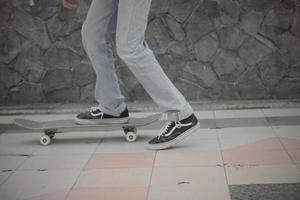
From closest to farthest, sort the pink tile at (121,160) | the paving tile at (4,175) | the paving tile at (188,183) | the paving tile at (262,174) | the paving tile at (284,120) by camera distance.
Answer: the paving tile at (188,183) → the paving tile at (262,174) → the paving tile at (4,175) → the pink tile at (121,160) → the paving tile at (284,120)

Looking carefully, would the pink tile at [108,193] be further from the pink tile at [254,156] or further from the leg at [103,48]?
the leg at [103,48]

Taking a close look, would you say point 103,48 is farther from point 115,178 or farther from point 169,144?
point 115,178

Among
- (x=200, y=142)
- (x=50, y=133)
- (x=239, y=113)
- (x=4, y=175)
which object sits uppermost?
(x=4, y=175)

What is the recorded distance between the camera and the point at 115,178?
3352 mm

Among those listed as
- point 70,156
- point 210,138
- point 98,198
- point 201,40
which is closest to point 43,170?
point 70,156

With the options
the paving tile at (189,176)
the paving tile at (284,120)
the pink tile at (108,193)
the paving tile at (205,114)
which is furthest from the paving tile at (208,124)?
the pink tile at (108,193)

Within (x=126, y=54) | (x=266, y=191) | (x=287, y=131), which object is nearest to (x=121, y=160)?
(x=126, y=54)

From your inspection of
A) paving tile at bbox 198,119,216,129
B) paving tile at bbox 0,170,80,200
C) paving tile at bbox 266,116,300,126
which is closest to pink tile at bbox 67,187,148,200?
paving tile at bbox 0,170,80,200

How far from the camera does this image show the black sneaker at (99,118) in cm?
435

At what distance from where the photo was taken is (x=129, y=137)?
4297 mm

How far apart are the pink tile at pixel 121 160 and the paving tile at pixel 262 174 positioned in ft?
2.01

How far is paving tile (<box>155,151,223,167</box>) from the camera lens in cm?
358

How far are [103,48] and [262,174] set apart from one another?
1.69 meters

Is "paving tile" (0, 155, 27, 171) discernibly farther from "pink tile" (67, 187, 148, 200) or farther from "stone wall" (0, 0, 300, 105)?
"stone wall" (0, 0, 300, 105)
